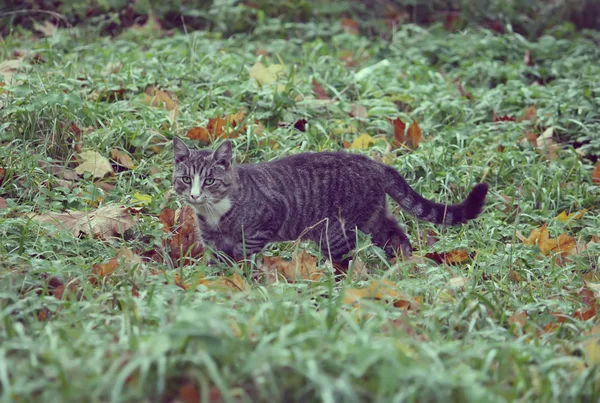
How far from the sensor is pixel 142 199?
4930 mm

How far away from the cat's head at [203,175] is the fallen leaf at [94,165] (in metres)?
0.66

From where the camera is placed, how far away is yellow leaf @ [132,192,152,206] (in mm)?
4896

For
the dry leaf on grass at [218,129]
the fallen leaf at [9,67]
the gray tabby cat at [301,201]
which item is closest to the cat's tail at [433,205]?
the gray tabby cat at [301,201]

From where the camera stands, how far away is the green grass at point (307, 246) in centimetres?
263

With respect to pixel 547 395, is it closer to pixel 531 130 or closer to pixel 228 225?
pixel 228 225

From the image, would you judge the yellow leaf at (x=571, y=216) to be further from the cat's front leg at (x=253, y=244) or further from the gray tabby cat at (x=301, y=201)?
the cat's front leg at (x=253, y=244)

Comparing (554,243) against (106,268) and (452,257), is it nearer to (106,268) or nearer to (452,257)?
(452,257)

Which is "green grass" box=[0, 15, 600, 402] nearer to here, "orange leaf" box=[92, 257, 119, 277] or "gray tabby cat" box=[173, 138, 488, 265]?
"orange leaf" box=[92, 257, 119, 277]

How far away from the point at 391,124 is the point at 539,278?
2079 mm

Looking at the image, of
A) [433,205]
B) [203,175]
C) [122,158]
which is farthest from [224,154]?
[433,205]

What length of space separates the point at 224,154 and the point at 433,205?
1.19 m

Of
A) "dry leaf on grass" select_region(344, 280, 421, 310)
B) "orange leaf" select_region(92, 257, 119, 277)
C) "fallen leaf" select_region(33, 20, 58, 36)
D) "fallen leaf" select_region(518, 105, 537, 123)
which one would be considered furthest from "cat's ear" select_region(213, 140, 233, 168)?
"fallen leaf" select_region(33, 20, 58, 36)

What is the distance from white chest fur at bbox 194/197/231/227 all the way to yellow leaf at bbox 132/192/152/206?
0.37m

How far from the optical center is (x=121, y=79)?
6199 mm
